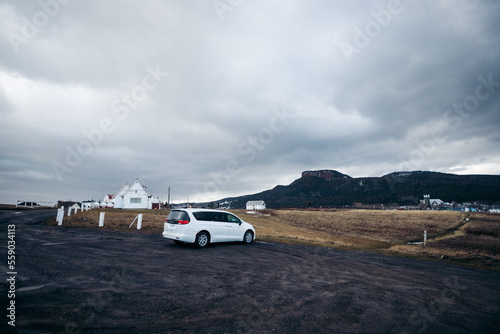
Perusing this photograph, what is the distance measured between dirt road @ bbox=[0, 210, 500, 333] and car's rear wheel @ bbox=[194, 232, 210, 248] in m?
3.24

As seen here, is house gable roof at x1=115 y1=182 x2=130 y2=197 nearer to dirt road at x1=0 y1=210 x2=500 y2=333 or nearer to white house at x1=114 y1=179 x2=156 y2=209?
white house at x1=114 y1=179 x2=156 y2=209

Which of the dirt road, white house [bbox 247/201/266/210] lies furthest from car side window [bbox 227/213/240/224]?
white house [bbox 247/201/266/210]

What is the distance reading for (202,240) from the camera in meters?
12.9

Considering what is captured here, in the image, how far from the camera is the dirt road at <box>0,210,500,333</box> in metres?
4.29

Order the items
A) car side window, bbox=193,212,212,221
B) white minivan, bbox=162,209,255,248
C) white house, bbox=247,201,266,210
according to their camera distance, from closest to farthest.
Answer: white minivan, bbox=162,209,255,248 → car side window, bbox=193,212,212,221 → white house, bbox=247,201,266,210

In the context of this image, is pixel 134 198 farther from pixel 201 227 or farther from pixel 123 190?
pixel 201 227

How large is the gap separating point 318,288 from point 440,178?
8442 inches

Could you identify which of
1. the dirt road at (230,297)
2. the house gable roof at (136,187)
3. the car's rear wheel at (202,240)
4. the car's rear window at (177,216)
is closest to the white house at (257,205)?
the house gable roof at (136,187)

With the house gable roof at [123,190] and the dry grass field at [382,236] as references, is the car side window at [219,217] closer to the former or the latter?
the dry grass field at [382,236]

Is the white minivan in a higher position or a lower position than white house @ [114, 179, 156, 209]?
lower

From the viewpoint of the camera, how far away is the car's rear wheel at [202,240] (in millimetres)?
12659

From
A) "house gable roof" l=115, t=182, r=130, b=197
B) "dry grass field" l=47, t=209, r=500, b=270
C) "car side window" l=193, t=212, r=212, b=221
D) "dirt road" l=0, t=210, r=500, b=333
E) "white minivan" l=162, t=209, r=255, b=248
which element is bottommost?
"dry grass field" l=47, t=209, r=500, b=270

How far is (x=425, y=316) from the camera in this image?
5113 mm

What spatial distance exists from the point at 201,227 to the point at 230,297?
294 inches
